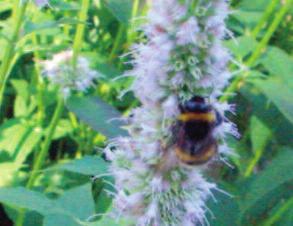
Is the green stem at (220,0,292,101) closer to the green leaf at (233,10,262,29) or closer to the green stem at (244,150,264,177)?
the green leaf at (233,10,262,29)

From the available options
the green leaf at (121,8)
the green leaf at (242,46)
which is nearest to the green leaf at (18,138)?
the green leaf at (121,8)

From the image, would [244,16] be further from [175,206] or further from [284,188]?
[175,206]

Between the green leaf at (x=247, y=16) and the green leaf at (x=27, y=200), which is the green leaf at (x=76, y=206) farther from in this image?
the green leaf at (x=247, y=16)

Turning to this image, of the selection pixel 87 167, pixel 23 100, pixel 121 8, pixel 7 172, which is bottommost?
pixel 7 172

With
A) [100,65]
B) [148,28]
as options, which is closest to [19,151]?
Result: [100,65]

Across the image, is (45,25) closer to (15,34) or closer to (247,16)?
(15,34)

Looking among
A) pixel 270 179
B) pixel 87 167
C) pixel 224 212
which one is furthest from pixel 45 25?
pixel 270 179
